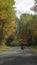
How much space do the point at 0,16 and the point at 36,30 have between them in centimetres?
749

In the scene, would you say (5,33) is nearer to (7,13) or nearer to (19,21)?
(7,13)

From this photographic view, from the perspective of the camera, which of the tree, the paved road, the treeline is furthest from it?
the treeline

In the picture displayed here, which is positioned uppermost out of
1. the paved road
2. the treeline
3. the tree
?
the paved road

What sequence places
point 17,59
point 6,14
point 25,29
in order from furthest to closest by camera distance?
1. point 25,29
2. point 6,14
3. point 17,59

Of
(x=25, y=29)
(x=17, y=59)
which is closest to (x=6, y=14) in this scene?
(x=17, y=59)

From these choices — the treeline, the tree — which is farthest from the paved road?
the treeline

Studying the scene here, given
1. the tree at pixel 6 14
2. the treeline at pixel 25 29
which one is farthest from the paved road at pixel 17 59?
the treeline at pixel 25 29

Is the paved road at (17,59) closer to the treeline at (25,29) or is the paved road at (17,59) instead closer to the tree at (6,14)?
the tree at (6,14)

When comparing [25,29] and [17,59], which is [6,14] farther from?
[25,29]

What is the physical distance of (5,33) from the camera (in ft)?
222

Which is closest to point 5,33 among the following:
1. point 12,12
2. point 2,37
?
point 2,37

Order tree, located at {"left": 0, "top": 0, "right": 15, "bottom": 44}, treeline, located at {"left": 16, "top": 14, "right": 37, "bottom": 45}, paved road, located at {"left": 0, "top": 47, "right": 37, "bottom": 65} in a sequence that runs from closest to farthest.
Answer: paved road, located at {"left": 0, "top": 47, "right": 37, "bottom": 65}, tree, located at {"left": 0, "top": 0, "right": 15, "bottom": 44}, treeline, located at {"left": 16, "top": 14, "right": 37, "bottom": 45}

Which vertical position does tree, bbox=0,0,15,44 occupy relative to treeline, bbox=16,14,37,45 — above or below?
above

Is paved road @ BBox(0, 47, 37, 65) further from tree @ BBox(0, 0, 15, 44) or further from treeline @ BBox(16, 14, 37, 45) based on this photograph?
treeline @ BBox(16, 14, 37, 45)
